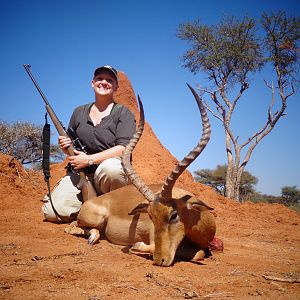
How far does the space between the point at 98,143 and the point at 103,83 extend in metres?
1.02

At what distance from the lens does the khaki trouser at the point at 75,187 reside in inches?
206

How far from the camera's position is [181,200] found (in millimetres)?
3955

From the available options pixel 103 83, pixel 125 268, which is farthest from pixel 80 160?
pixel 125 268

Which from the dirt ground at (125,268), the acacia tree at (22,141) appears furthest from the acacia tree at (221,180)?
the dirt ground at (125,268)

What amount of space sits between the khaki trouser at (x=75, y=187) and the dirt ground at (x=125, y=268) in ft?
0.85

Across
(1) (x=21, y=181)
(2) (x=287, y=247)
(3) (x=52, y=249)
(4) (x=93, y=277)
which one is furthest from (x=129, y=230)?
(1) (x=21, y=181)

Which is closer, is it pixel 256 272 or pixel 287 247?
pixel 256 272

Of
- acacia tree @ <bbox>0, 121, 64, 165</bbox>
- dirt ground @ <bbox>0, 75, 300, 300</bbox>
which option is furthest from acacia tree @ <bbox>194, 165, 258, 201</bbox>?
dirt ground @ <bbox>0, 75, 300, 300</bbox>

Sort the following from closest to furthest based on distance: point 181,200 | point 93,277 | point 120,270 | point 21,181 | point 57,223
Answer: point 93,277 → point 120,270 → point 181,200 → point 57,223 → point 21,181

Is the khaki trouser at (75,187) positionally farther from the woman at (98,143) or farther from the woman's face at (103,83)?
the woman's face at (103,83)

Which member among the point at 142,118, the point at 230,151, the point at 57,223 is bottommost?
the point at 57,223

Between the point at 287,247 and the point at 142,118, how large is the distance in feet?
10.5

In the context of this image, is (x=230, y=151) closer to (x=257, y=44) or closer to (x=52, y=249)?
(x=257, y=44)

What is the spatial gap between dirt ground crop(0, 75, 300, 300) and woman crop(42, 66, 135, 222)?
49 centimetres
